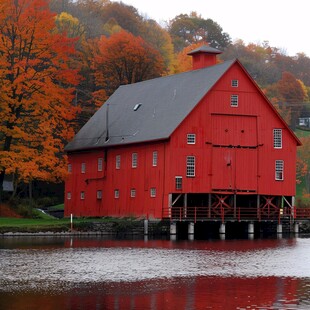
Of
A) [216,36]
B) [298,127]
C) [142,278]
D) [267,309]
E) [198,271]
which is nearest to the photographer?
[267,309]

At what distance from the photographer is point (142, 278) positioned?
122 ft

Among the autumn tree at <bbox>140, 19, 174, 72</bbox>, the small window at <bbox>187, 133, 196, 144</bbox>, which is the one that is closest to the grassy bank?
the small window at <bbox>187, 133, 196, 144</bbox>

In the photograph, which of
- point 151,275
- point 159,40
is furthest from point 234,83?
point 159,40

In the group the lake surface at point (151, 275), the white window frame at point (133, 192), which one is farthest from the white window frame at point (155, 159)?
the lake surface at point (151, 275)

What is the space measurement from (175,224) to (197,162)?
4755 millimetres

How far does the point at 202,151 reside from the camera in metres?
66.2

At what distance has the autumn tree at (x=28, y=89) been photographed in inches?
2584

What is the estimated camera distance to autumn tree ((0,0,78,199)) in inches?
2584

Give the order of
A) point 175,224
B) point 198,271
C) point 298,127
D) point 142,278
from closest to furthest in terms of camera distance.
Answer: point 142,278, point 198,271, point 175,224, point 298,127

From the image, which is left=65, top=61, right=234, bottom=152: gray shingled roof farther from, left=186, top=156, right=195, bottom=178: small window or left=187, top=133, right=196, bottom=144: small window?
left=186, top=156, right=195, bottom=178: small window

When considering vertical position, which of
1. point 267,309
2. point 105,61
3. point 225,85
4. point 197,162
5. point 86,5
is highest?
point 86,5

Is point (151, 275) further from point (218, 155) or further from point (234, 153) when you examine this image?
point (234, 153)

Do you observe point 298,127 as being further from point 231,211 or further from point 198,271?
point 198,271

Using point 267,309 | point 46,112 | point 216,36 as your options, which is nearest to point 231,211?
point 46,112
